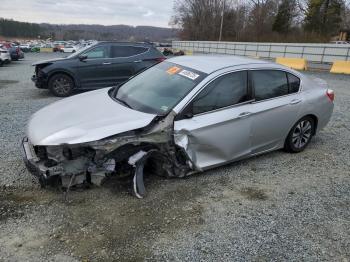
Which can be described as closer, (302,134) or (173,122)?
(173,122)

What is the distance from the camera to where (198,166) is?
419 centimetres

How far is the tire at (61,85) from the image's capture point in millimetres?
9562

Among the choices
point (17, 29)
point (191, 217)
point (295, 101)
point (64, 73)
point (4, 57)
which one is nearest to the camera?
point (191, 217)

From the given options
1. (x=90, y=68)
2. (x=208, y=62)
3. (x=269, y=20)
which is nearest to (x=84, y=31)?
(x=269, y=20)

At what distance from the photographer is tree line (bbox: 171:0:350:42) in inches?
1882

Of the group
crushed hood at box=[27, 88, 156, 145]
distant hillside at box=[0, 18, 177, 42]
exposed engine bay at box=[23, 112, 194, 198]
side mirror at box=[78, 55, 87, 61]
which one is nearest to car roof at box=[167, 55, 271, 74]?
exposed engine bay at box=[23, 112, 194, 198]

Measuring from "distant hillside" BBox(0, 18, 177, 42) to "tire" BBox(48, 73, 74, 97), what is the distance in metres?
68.8

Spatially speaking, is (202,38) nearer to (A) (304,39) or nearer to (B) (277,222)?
(A) (304,39)

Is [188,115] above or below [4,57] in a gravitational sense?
above

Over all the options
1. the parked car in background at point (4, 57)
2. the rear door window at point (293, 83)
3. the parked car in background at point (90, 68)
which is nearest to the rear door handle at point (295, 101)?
the rear door window at point (293, 83)

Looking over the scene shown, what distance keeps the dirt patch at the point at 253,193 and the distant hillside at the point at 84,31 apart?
246ft

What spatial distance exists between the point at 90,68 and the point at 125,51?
1251mm

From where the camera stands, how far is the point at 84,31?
336ft

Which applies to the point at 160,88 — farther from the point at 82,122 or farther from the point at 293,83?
the point at 293,83
